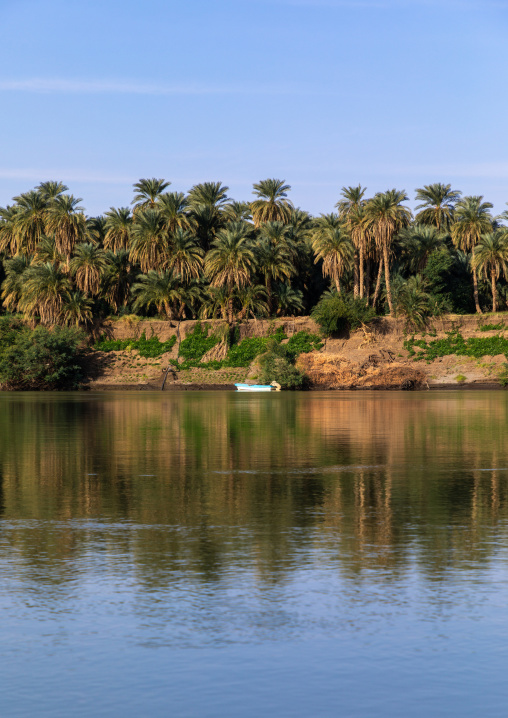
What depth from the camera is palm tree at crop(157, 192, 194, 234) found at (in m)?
87.9

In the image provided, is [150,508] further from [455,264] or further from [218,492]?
[455,264]

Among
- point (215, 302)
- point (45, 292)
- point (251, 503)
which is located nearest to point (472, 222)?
point (215, 302)

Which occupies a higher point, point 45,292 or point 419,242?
point 419,242

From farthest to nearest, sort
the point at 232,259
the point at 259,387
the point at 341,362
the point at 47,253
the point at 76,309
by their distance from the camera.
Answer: the point at 47,253 < the point at 76,309 < the point at 232,259 < the point at 341,362 < the point at 259,387

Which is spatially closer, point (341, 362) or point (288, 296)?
point (341, 362)

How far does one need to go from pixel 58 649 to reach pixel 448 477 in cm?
1101

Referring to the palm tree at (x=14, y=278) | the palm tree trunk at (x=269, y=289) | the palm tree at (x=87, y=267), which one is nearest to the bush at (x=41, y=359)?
the palm tree at (x=87, y=267)

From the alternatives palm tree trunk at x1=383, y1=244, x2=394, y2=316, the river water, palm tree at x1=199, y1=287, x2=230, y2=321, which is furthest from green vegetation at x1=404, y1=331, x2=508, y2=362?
the river water

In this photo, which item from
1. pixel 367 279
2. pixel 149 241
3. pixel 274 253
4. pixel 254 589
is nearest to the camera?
pixel 254 589

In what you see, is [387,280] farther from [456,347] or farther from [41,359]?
[41,359]

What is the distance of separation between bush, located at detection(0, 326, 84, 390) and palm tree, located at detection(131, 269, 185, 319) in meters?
6.89

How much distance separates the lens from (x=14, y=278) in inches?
3639

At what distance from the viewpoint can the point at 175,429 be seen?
99.6 ft

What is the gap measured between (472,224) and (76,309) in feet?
124
